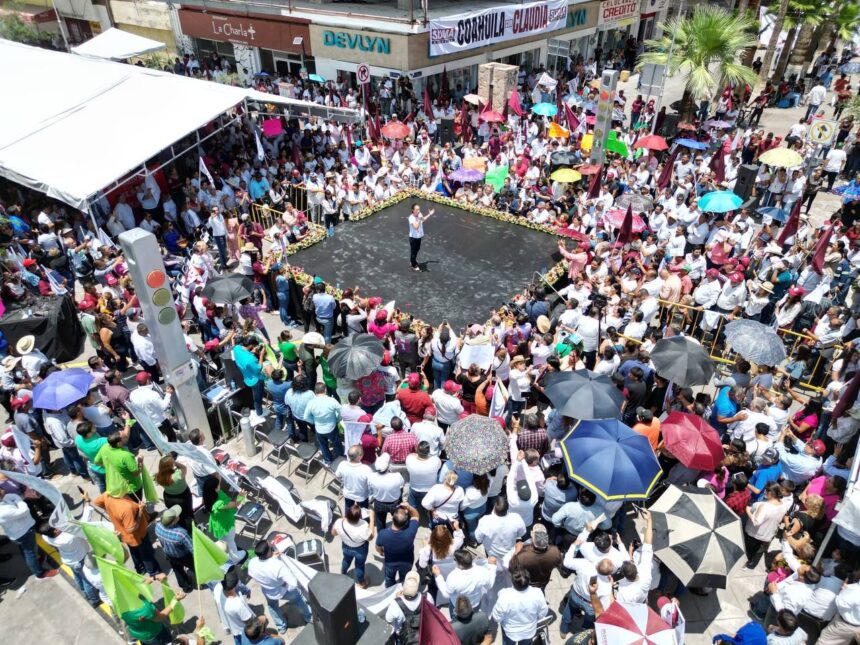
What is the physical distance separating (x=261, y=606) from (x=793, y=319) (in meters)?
10.2

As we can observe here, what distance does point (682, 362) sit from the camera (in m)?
8.51

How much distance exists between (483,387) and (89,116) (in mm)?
13962

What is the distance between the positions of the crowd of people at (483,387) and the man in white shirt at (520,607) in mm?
26

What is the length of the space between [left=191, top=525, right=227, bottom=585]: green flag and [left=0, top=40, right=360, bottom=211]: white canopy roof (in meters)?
9.80

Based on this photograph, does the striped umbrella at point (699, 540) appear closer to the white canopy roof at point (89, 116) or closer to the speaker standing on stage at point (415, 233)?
the speaker standing on stage at point (415, 233)

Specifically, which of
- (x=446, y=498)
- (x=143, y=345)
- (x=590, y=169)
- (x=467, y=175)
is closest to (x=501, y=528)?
(x=446, y=498)

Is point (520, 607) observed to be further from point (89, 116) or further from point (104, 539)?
point (89, 116)

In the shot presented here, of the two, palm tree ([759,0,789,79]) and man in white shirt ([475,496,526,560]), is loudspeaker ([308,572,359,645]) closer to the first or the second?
man in white shirt ([475,496,526,560])

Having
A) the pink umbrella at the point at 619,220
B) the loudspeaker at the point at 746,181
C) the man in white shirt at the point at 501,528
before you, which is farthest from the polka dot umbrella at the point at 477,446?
the loudspeaker at the point at 746,181

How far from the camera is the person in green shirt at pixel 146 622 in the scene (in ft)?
19.6

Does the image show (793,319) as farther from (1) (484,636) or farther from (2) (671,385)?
(1) (484,636)

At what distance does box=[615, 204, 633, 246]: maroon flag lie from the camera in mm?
13000

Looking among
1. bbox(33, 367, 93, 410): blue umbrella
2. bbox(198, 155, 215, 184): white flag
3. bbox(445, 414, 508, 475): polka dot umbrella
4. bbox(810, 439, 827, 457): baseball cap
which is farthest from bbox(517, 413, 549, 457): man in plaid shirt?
bbox(198, 155, 215, 184): white flag

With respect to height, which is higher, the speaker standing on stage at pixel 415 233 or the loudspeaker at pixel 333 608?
the loudspeaker at pixel 333 608
